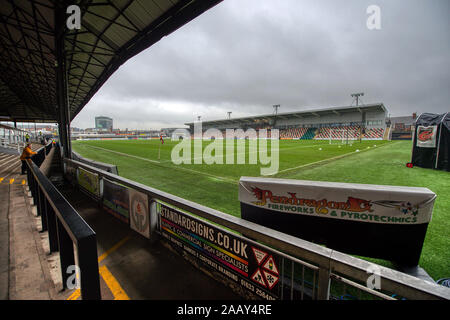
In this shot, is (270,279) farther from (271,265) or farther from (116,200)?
(116,200)

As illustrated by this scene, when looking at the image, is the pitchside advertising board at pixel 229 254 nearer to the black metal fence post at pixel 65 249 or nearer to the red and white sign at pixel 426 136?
the black metal fence post at pixel 65 249

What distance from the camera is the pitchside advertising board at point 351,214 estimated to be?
7.76 ft

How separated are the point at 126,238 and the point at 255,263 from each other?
276 centimetres

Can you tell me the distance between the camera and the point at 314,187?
269 centimetres

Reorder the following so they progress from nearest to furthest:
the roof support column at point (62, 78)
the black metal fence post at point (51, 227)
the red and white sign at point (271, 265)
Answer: the red and white sign at point (271, 265) < the black metal fence post at point (51, 227) < the roof support column at point (62, 78)

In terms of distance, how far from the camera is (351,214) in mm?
2574

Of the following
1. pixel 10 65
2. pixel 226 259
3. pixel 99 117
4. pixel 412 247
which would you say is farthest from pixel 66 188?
pixel 99 117

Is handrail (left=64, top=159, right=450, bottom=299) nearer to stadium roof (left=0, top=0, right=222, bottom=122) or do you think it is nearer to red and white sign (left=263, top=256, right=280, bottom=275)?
red and white sign (left=263, top=256, right=280, bottom=275)

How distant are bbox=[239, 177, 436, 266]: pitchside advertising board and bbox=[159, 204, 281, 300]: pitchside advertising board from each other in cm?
86

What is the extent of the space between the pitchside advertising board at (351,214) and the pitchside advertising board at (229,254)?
864 mm

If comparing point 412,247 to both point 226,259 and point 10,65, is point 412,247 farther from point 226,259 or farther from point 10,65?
point 10,65

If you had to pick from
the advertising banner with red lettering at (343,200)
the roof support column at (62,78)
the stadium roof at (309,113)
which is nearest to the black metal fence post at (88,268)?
the advertising banner with red lettering at (343,200)

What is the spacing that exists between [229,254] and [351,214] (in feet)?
5.59
